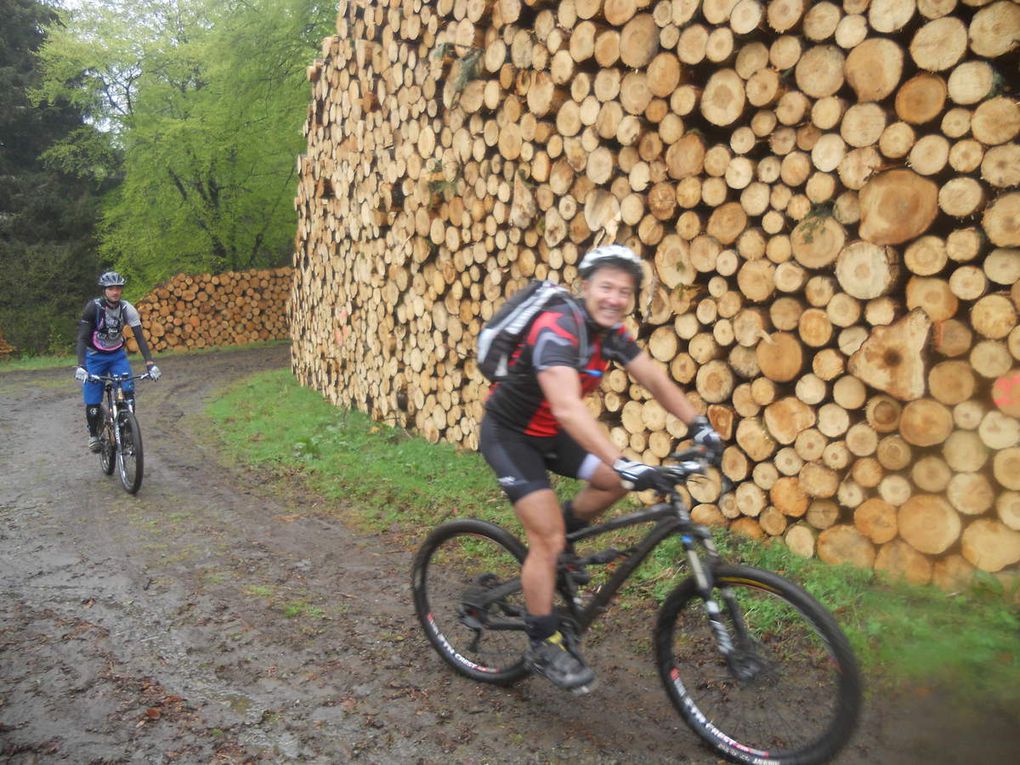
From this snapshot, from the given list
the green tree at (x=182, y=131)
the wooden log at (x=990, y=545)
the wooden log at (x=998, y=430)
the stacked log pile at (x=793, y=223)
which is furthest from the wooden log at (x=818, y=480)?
the green tree at (x=182, y=131)

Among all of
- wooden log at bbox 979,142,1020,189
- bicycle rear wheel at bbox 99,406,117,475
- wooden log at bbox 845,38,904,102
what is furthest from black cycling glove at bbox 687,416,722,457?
bicycle rear wheel at bbox 99,406,117,475

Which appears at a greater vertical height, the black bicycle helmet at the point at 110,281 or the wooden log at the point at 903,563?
the black bicycle helmet at the point at 110,281

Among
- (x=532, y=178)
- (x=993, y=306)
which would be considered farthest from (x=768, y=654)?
(x=532, y=178)

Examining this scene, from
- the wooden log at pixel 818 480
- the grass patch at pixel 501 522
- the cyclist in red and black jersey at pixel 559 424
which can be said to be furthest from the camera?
the wooden log at pixel 818 480

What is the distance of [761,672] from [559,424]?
50.0 inches

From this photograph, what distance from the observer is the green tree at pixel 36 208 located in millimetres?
22656

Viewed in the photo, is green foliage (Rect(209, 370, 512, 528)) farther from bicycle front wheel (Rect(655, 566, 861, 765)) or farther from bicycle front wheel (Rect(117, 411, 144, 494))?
bicycle front wheel (Rect(655, 566, 861, 765))

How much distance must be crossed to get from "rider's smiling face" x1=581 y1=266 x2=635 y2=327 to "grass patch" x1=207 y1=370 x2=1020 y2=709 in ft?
6.98

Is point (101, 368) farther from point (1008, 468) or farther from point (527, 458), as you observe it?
point (1008, 468)

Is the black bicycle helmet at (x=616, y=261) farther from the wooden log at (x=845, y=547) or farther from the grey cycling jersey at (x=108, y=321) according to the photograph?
the grey cycling jersey at (x=108, y=321)

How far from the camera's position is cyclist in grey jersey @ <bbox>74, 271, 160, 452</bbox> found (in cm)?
774

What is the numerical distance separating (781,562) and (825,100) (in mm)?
2701

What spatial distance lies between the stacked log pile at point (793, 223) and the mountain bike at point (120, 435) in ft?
11.3

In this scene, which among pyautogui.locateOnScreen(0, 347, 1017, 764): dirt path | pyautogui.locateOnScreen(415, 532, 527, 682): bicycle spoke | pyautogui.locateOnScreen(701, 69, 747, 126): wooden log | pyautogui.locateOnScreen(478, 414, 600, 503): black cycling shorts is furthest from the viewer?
pyautogui.locateOnScreen(701, 69, 747, 126): wooden log
